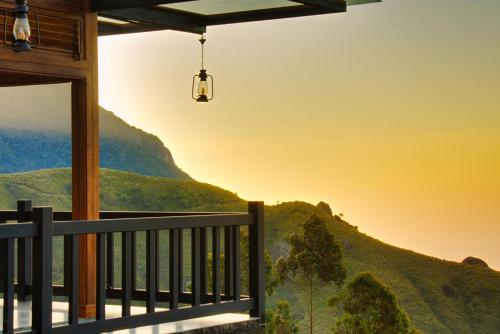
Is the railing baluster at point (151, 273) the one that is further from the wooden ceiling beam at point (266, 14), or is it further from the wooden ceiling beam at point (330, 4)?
the wooden ceiling beam at point (266, 14)

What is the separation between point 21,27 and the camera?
6.86 metres

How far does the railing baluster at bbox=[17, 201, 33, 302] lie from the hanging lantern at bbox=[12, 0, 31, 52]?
4.86 feet

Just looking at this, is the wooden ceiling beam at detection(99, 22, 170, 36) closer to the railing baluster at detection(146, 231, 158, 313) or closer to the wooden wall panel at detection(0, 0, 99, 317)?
the wooden wall panel at detection(0, 0, 99, 317)

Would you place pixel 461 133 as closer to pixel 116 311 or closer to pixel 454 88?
pixel 454 88

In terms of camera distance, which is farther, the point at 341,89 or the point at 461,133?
the point at 341,89

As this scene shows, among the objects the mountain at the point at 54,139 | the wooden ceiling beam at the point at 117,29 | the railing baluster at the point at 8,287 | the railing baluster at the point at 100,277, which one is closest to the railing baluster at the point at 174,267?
the railing baluster at the point at 100,277

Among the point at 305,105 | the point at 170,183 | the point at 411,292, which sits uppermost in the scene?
the point at 305,105

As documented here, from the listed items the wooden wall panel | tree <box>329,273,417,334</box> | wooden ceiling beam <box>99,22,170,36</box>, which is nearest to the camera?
the wooden wall panel

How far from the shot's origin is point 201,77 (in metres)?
10.1

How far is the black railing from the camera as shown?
6.21 meters

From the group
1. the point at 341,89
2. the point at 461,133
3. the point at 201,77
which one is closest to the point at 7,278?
the point at 201,77

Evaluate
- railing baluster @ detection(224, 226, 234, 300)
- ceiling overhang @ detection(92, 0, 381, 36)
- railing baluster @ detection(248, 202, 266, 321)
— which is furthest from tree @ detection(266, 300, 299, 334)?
railing baluster @ detection(224, 226, 234, 300)

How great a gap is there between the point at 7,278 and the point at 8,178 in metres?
34.5

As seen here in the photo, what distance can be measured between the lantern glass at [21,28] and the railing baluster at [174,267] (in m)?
1.65
